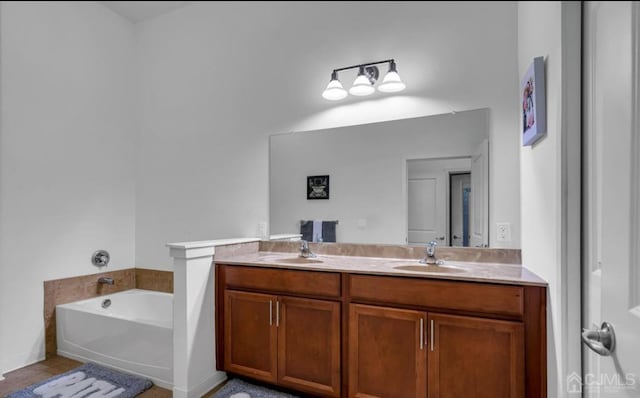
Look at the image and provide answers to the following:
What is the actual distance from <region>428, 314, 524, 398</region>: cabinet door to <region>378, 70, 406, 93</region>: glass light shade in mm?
1259

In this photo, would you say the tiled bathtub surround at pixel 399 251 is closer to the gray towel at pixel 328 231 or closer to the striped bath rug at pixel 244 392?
the gray towel at pixel 328 231

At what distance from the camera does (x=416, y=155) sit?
1927 millimetres

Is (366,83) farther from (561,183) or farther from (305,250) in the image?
(561,183)

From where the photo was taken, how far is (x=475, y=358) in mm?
1349

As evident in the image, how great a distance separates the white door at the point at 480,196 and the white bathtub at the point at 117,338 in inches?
70.5

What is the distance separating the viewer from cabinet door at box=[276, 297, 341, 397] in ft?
5.32

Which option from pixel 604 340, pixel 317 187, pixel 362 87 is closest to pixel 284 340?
pixel 317 187

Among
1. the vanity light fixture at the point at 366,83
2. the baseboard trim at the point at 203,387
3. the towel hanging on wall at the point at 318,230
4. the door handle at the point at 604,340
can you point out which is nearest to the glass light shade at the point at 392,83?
the vanity light fixture at the point at 366,83

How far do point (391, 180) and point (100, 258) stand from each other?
2.30 m

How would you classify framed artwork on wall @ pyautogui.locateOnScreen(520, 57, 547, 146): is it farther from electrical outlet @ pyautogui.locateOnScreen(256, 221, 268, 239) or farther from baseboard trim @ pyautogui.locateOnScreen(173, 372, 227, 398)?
baseboard trim @ pyautogui.locateOnScreen(173, 372, 227, 398)

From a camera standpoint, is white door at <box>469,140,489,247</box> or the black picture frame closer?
white door at <box>469,140,489,247</box>

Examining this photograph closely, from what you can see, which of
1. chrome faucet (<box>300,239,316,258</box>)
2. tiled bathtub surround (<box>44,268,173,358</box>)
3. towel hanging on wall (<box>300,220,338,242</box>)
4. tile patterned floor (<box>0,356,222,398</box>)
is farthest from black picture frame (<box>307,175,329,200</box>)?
tiled bathtub surround (<box>44,268,173,358</box>)

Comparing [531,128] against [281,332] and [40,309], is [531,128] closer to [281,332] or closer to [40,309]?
[281,332]

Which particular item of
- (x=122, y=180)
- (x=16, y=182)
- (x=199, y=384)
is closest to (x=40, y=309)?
(x=16, y=182)
